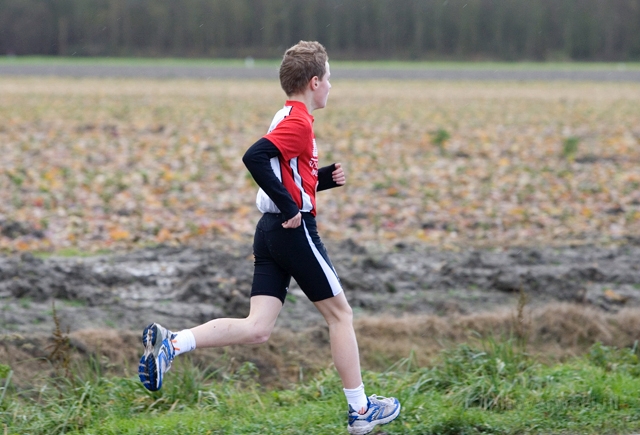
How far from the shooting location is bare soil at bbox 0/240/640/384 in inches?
225

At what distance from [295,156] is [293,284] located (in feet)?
11.2

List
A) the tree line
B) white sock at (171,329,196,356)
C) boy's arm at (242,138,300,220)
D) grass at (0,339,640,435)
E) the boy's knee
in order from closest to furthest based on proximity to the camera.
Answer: boy's arm at (242,138,300,220) → white sock at (171,329,196,356) → the boy's knee → grass at (0,339,640,435) → the tree line

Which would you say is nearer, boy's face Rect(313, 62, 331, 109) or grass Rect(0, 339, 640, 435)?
boy's face Rect(313, 62, 331, 109)

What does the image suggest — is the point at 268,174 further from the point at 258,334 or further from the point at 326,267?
the point at 258,334

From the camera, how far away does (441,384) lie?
5008 mm

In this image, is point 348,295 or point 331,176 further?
point 348,295

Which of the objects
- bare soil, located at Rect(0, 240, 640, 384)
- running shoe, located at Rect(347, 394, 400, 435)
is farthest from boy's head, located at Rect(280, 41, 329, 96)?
bare soil, located at Rect(0, 240, 640, 384)

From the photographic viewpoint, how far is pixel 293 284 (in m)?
7.18

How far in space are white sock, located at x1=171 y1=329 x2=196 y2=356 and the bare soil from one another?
1.31 metres

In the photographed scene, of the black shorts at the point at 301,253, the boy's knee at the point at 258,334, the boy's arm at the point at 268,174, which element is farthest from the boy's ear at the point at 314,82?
the boy's knee at the point at 258,334

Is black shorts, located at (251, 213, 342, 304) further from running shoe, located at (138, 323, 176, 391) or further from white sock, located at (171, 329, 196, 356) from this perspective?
running shoe, located at (138, 323, 176, 391)

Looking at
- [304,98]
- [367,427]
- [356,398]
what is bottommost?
[367,427]

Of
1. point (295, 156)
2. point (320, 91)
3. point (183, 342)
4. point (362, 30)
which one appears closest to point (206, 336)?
point (183, 342)

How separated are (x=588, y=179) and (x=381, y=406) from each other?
A: 7988 millimetres
